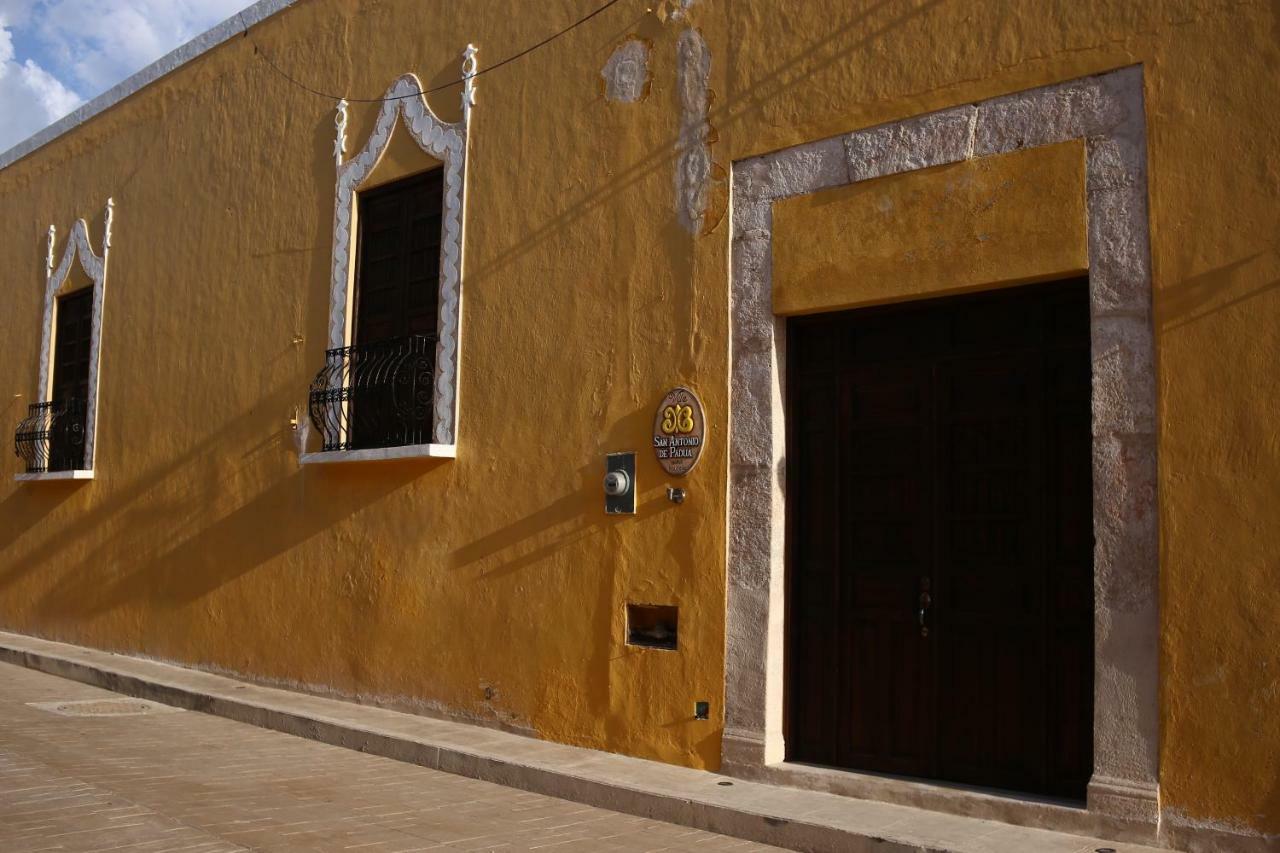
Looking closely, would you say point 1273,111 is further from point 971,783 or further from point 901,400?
point 971,783

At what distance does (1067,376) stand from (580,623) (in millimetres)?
3119

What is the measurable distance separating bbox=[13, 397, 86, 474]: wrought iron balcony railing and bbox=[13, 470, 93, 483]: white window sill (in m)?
0.14

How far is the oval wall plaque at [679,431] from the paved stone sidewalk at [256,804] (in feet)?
6.15

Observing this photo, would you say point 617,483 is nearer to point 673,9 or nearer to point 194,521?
point 673,9

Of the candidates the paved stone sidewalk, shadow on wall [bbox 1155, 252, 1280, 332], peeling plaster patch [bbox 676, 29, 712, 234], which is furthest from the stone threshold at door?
peeling plaster patch [bbox 676, 29, 712, 234]

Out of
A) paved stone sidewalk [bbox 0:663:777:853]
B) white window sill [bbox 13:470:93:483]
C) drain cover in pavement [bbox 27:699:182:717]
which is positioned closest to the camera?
A: paved stone sidewalk [bbox 0:663:777:853]

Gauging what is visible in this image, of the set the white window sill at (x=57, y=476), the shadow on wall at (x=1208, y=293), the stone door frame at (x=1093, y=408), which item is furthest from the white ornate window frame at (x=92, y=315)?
the shadow on wall at (x=1208, y=293)

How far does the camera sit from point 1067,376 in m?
5.85

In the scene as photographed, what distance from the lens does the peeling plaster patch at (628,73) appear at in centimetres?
753

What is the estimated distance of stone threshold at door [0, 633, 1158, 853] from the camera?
17.5 feet

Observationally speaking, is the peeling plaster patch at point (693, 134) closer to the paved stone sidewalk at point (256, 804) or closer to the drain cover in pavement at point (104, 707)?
the paved stone sidewalk at point (256, 804)

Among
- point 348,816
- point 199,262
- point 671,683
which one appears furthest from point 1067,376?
point 199,262

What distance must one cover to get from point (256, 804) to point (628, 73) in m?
4.51

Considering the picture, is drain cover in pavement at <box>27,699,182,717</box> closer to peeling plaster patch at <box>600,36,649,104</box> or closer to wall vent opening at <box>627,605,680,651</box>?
wall vent opening at <box>627,605,680,651</box>
